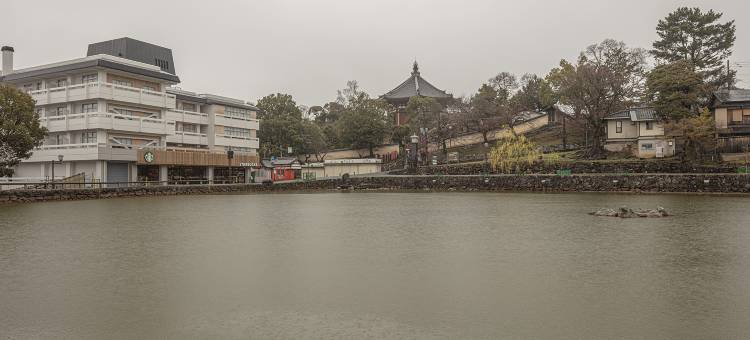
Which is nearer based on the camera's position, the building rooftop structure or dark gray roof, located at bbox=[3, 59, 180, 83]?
dark gray roof, located at bbox=[3, 59, 180, 83]

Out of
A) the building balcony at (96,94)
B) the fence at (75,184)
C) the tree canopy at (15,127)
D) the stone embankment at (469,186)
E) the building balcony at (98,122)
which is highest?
the building balcony at (96,94)

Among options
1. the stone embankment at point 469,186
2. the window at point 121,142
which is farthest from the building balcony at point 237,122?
the stone embankment at point 469,186

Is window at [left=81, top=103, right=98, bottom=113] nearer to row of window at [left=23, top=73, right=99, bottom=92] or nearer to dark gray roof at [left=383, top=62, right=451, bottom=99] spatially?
row of window at [left=23, top=73, right=99, bottom=92]

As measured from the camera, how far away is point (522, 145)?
46.4 meters

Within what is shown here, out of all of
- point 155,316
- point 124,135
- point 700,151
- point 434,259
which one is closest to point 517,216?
point 434,259

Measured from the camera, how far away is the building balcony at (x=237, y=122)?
189ft

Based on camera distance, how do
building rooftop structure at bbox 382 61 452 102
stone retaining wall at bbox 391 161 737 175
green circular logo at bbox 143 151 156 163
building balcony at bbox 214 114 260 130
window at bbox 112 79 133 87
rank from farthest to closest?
building rooftop structure at bbox 382 61 452 102, building balcony at bbox 214 114 260 130, window at bbox 112 79 133 87, green circular logo at bbox 143 151 156 163, stone retaining wall at bbox 391 161 737 175

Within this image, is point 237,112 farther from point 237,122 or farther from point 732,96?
point 732,96

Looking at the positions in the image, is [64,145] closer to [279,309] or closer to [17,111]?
[17,111]

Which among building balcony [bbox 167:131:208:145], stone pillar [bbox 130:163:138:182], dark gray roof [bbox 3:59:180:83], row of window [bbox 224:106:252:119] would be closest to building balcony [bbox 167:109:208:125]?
building balcony [bbox 167:131:208:145]

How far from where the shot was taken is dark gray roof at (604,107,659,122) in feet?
154

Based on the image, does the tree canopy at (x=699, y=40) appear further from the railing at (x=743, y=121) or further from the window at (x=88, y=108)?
the window at (x=88, y=108)

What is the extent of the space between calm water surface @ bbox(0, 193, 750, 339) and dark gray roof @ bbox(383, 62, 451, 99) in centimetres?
6428

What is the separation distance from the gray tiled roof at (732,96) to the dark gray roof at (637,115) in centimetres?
500
